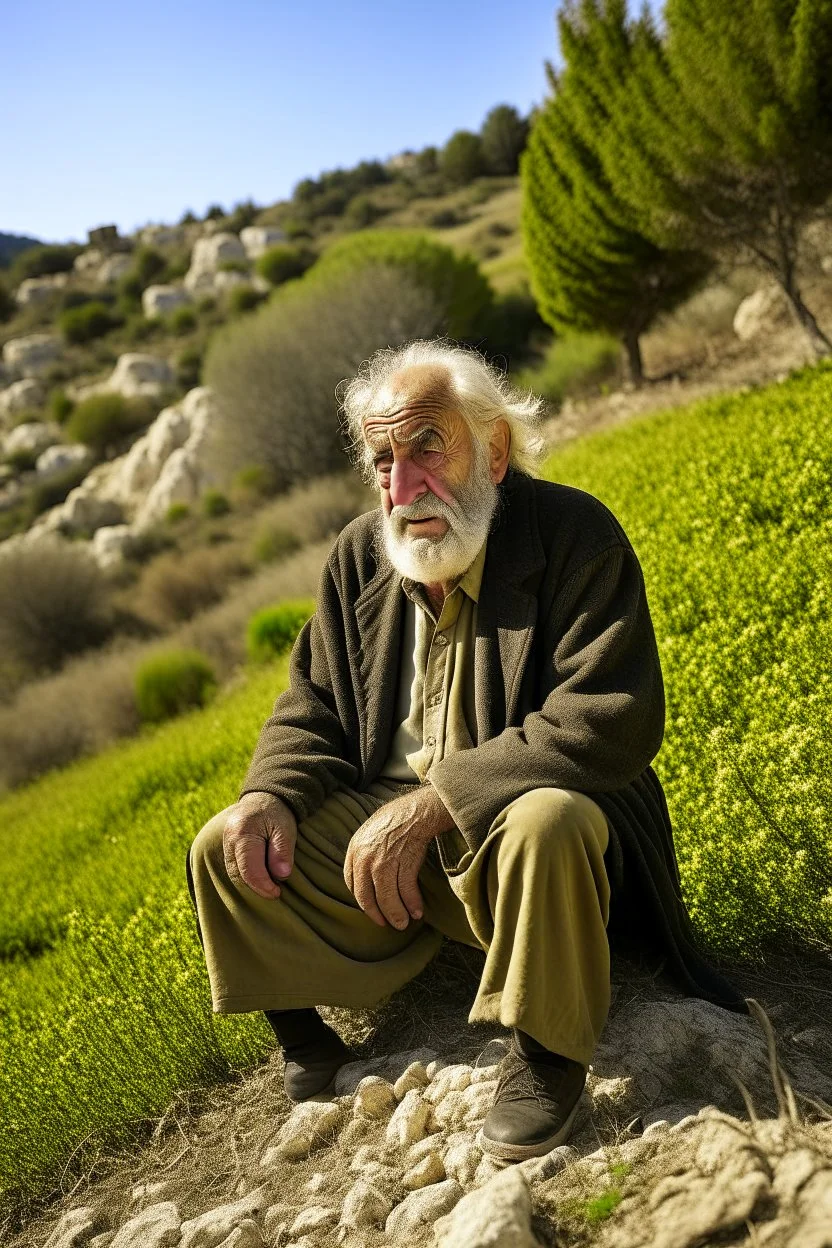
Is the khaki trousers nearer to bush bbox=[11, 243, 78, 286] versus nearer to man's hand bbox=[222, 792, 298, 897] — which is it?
man's hand bbox=[222, 792, 298, 897]

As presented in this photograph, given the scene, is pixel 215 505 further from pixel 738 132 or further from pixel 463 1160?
pixel 463 1160

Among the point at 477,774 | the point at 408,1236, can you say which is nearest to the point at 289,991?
the point at 408,1236

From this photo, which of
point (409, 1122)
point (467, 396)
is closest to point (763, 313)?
point (467, 396)

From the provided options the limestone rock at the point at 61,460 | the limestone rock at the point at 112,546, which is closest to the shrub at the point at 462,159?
the limestone rock at the point at 61,460

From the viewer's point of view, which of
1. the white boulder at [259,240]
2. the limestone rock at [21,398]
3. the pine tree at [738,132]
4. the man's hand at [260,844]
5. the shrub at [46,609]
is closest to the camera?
the man's hand at [260,844]

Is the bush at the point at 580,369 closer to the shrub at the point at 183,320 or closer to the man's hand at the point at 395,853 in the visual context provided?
the man's hand at the point at 395,853

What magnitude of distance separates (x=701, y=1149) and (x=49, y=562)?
67.2ft

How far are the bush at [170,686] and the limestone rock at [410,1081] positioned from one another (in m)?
11.7

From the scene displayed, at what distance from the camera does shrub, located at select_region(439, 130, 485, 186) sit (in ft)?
192

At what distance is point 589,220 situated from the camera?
53.6ft

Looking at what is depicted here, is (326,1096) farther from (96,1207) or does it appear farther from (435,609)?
(435,609)

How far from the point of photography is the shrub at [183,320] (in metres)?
47.5

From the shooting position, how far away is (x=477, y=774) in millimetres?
2408

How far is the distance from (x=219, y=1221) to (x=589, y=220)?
16.2 metres
